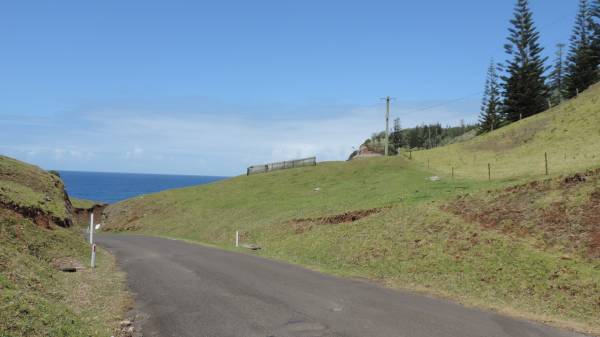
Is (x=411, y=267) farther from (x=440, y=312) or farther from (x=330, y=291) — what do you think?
(x=440, y=312)

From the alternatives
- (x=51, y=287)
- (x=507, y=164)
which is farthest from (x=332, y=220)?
(x=507, y=164)

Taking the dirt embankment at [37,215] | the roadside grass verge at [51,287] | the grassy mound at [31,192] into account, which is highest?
the grassy mound at [31,192]

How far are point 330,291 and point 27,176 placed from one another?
58.3 feet

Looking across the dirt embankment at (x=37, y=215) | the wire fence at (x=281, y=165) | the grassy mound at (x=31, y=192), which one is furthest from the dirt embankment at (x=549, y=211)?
the wire fence at (x=281, y=165)

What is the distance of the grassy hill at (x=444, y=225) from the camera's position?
14883 mm

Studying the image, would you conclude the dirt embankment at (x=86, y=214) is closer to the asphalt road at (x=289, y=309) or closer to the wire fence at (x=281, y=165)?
the wire fence at (x=281, y=165)

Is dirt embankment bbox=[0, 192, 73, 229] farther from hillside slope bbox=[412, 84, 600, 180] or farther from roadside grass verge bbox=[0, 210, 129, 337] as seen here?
hillside slope bbox=[412, 84, 600, 180]

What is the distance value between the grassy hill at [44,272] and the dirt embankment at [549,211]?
15.1 metres

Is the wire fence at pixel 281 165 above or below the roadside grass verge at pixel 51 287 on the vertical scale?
above

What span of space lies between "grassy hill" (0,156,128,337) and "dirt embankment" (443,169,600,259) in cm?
1507

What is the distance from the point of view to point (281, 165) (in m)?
68.8

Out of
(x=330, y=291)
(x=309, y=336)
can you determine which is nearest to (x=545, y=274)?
(x=330, y=291)

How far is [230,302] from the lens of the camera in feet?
41.6

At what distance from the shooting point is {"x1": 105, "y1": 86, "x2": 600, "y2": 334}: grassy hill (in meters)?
14.9
